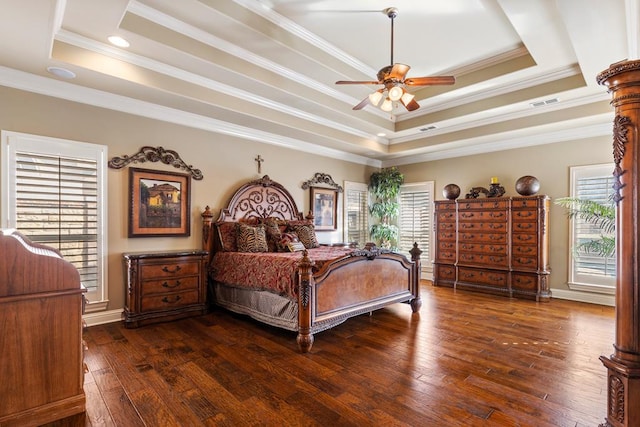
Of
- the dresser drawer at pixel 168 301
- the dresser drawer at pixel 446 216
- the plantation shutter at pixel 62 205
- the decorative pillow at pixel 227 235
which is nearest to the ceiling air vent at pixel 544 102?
the dresser drawer at pixel 446 216

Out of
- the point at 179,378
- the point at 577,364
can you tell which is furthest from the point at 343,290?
the point at 577,364

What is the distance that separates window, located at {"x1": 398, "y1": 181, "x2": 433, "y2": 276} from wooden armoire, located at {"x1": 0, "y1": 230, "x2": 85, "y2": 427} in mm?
5812

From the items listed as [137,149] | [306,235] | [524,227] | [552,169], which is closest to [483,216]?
[524,227]

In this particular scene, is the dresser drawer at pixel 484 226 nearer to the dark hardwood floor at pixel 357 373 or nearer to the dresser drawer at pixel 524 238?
the dresser drawer at pixel 524 238

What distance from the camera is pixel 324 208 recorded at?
20.4 feet

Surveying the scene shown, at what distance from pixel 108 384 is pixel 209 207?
2.63 metres

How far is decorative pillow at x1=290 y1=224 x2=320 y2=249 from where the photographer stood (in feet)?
16.7

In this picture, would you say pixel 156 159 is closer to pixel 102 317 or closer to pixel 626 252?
pixel 102 317

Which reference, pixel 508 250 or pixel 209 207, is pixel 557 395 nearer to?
pixel 508 250

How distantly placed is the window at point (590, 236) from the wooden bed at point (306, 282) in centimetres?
275

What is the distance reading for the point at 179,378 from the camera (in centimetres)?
246

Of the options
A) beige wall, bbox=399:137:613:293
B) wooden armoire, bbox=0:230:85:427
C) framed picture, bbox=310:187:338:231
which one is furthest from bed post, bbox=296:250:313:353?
beige wall, bbox=399:137:613:293

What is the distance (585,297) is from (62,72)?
24.2 ft

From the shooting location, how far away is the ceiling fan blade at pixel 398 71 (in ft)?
9.91
